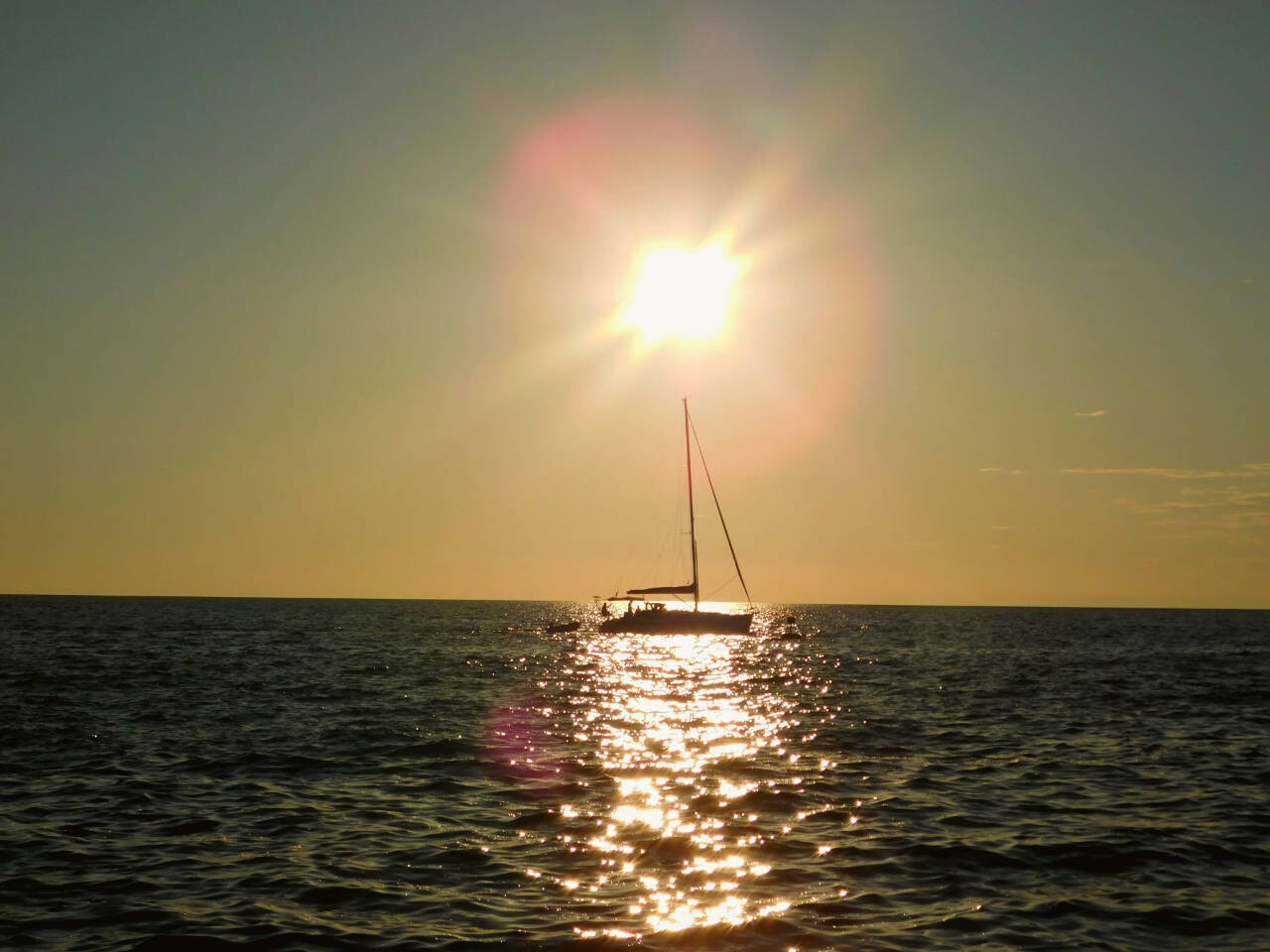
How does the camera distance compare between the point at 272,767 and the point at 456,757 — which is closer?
the point at 272,767

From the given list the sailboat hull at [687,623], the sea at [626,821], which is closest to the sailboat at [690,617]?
the sailboat hull at [687,623]

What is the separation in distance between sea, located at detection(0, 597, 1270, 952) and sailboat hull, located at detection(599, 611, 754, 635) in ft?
178

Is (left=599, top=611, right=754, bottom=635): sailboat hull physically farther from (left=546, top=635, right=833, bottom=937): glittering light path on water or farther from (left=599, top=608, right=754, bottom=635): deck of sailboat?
(left=546, top=635, right=833, bottom=937): glittering light path on water

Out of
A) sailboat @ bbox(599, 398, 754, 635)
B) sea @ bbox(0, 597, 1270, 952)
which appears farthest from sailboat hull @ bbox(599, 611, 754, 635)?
sea @ bbox(0, 597, 1270, 952)

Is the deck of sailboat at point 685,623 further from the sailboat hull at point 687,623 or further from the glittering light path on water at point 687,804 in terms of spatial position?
the glittering light path on water at point 687,804

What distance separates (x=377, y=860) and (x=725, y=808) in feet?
25.0

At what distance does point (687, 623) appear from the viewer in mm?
102500

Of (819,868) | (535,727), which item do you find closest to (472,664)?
(535,727)

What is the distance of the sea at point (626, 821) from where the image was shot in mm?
14234

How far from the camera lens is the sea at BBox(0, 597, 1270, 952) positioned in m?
14.2

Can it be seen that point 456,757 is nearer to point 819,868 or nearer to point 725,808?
point 725,808

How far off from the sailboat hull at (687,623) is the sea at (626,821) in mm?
54391

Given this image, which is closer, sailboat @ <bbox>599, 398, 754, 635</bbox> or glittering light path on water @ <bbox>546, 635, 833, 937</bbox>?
glittering light path on water @ <bbox>546, 635, 833, 937</bbox>

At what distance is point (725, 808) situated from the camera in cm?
2181
